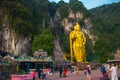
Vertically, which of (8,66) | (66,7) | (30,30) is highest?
(66,7)

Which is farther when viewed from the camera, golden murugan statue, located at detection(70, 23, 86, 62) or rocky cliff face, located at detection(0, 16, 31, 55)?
rocky cliff face, located at detection(0, 16, 31, 55)

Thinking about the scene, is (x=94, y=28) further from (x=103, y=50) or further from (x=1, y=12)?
(x=1, y=12)

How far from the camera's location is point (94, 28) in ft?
325

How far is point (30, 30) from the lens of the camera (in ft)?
190

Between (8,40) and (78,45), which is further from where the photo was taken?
(8,40)

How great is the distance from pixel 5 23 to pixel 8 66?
888 inches

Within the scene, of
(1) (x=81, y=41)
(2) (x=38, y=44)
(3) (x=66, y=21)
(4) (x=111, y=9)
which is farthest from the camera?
(4) (x=111, y=9)

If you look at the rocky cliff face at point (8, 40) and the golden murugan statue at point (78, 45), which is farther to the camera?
the rocky cliff face at point (8, 40)

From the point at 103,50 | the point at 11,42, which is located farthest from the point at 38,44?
the point at 103,50

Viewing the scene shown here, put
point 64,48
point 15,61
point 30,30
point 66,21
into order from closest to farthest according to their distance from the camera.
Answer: point 15,61
point 30,30
point 64,48
point 66,21

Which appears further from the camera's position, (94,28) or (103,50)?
(94,28)

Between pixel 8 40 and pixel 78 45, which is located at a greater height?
pixel 8 40

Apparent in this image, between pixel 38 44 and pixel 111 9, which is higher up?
pixel 111 9

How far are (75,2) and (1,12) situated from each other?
48.5 metres
